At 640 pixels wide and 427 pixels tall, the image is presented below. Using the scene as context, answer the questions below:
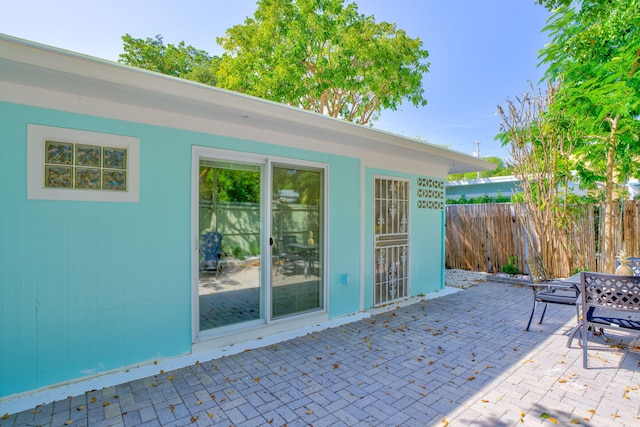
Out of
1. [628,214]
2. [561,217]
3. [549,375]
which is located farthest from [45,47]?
[628,214]

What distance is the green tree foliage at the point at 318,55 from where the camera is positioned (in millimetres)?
9711

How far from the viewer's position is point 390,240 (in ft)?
18.9

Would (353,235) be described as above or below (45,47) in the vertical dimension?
below

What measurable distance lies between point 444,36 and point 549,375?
34.6ft

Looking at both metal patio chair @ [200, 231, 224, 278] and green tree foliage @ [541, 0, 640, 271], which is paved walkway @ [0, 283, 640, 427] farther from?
green tree foliage @ [541, 0, 640, 271]

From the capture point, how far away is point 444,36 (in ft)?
34.6

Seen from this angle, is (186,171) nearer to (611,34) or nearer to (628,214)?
(611,34)

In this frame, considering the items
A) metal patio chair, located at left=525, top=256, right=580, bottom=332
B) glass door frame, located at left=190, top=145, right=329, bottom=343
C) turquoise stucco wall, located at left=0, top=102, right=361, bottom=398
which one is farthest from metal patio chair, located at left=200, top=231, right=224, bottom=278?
metal patio chair, located at left=525, top=256, right=580, bottom=332

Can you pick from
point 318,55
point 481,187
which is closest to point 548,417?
point 318,55

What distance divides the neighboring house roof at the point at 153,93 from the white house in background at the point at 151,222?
1 cm

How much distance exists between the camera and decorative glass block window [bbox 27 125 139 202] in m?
2.78

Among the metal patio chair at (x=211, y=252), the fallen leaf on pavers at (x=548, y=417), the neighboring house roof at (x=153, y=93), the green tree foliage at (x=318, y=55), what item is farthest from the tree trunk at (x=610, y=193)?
the green tree foliage at (x=318, y=55)

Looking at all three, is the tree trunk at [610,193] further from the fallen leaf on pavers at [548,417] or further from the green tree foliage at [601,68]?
the fallen leaf on pavers at [548,417]

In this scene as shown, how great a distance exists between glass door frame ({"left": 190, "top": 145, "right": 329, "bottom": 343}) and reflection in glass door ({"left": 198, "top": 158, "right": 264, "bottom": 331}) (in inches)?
2.4
